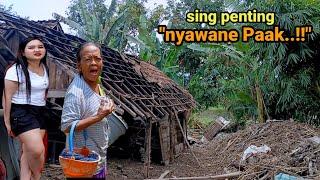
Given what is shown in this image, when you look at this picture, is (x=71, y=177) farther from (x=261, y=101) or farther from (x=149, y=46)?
(x=149, y=46)

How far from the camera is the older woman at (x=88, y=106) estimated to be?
89.7 inches

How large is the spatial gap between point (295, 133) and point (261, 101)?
3088mm

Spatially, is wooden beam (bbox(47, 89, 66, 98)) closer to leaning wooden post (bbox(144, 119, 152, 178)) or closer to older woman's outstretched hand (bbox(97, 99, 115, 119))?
leaning wooden post (bbox(144, 119, 152, 178))

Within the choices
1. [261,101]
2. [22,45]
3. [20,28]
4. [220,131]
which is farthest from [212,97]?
[22,45]

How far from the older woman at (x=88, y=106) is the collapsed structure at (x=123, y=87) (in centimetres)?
183

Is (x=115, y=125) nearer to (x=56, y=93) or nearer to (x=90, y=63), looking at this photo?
(x=56, y=93)

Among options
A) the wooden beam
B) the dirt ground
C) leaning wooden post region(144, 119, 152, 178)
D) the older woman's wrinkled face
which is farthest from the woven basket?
leaning wooden post region(144, 119, 152, 178)

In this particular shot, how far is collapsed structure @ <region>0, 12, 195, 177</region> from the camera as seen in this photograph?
645 centimetres

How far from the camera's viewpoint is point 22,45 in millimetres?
3104

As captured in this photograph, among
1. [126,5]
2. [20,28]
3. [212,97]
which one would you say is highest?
[126,5]

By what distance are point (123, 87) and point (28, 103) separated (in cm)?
526

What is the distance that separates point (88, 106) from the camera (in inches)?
93.1

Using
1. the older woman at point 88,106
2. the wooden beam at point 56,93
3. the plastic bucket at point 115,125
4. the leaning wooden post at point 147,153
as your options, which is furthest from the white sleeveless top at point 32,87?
the leaning wooden post at point 147,153

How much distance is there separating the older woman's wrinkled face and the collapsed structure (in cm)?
181
